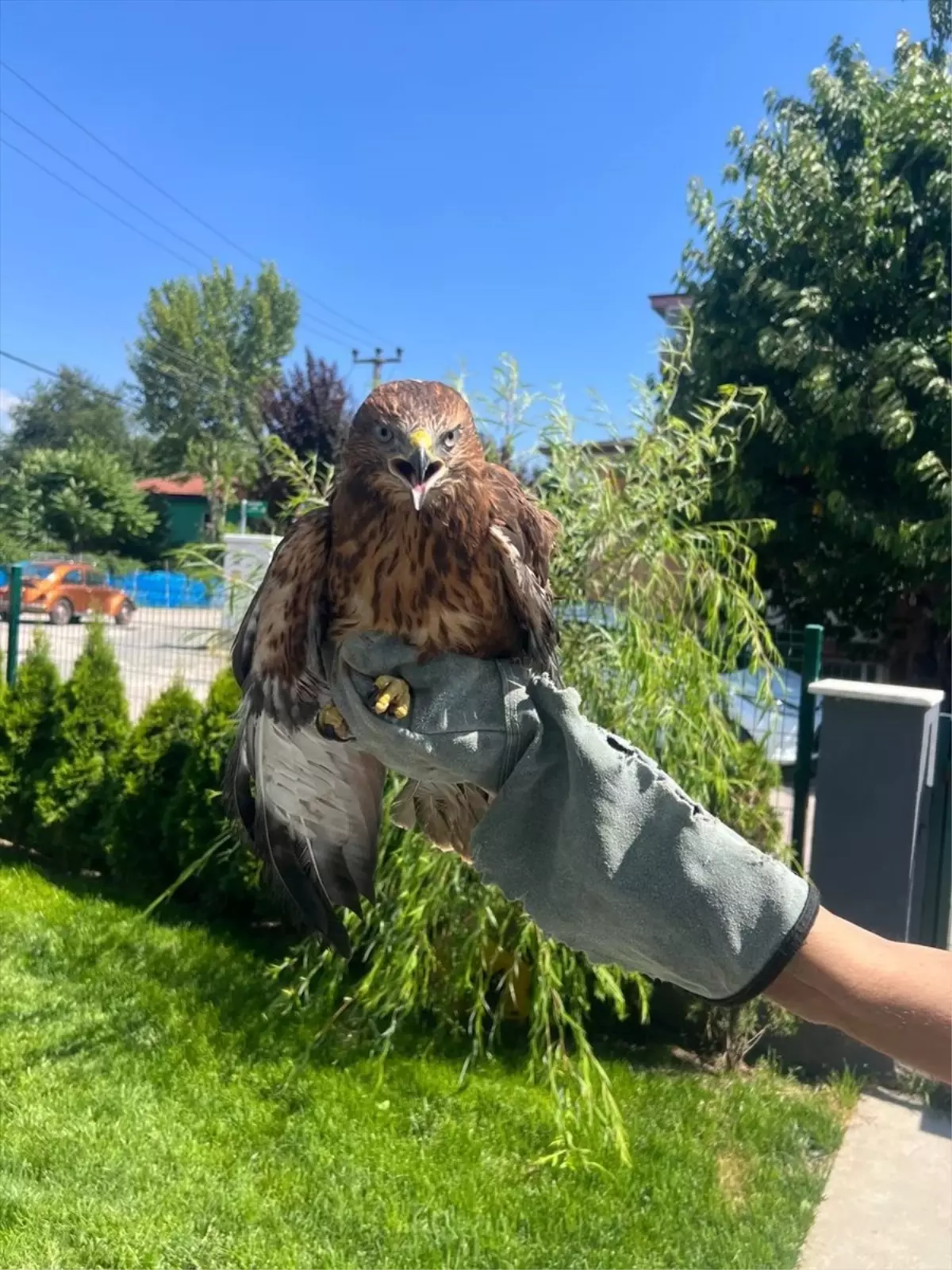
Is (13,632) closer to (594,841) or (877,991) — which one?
(594,841)

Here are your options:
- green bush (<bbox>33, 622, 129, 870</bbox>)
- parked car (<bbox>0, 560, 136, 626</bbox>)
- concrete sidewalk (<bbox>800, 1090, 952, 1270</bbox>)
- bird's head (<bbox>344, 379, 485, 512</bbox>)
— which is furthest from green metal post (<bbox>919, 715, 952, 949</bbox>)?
parked car (<bbox>0, 560, 136, 626</bbox>)

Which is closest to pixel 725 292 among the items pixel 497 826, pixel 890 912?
pixel 890 912

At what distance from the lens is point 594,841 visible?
5.93ft

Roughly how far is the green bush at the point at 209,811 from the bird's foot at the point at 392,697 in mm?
3773

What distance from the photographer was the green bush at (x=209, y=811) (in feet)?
19.7

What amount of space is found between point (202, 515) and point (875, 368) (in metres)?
50.8

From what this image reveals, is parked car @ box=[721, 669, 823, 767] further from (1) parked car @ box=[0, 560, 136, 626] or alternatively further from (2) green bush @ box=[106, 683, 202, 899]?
(1) parked car @ box=[0, 560, 136, 626]

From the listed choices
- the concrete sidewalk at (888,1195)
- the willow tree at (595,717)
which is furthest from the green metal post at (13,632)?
the concrete sidewalk at (888,1195)

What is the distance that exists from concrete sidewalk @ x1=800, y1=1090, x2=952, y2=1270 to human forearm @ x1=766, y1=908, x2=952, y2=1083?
270 centimetres

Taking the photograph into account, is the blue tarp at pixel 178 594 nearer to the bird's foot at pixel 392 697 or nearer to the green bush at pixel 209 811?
the green bush at pixel 209 811

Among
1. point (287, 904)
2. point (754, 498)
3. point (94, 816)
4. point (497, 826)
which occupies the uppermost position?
point (754, 498)

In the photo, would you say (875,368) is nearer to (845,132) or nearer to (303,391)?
(845,132)

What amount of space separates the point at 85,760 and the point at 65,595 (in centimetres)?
1329

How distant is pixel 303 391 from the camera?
27188 mm
